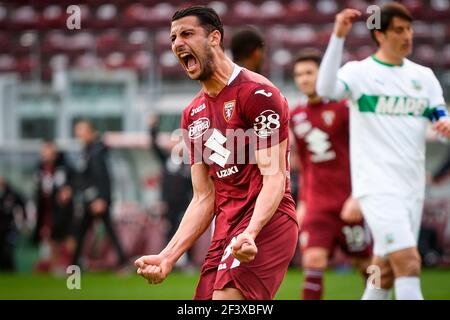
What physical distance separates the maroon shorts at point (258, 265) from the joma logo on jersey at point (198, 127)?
577 mm

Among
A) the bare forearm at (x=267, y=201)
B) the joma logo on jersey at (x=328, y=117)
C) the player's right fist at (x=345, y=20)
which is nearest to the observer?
the bare forearm at (x=267, y=201)

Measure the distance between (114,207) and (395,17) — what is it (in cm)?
1015

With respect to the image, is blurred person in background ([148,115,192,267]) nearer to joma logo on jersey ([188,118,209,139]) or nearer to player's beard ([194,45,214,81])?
joma logo on jersey ([188,118,209,139])

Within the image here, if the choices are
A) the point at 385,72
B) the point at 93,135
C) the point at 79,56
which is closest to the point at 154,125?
the point at 93,135

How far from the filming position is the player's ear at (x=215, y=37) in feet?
15.3

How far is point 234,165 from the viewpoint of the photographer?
468 cm

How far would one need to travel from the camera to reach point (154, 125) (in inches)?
570

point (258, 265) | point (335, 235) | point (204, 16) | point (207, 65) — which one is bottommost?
point (335, 235)

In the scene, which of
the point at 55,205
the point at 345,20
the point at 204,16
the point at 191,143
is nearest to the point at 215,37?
the point at 204,16

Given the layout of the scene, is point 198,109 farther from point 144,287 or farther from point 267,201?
point 144,287

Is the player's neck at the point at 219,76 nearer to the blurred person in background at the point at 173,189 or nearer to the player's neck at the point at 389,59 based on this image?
the player's neck at the point at 389,59

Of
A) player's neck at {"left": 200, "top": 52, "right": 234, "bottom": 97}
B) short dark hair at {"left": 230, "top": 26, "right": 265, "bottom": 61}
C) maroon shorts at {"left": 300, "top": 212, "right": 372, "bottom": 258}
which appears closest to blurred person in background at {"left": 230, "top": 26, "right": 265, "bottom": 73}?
short dark hair at {"left": 230, "top": 26, "right": 265, "bottom": 61}

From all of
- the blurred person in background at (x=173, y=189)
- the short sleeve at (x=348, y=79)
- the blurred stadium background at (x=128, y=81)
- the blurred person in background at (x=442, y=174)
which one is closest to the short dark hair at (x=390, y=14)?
the short sleeve at (x=348, y=79)

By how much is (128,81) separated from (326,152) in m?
9.03
